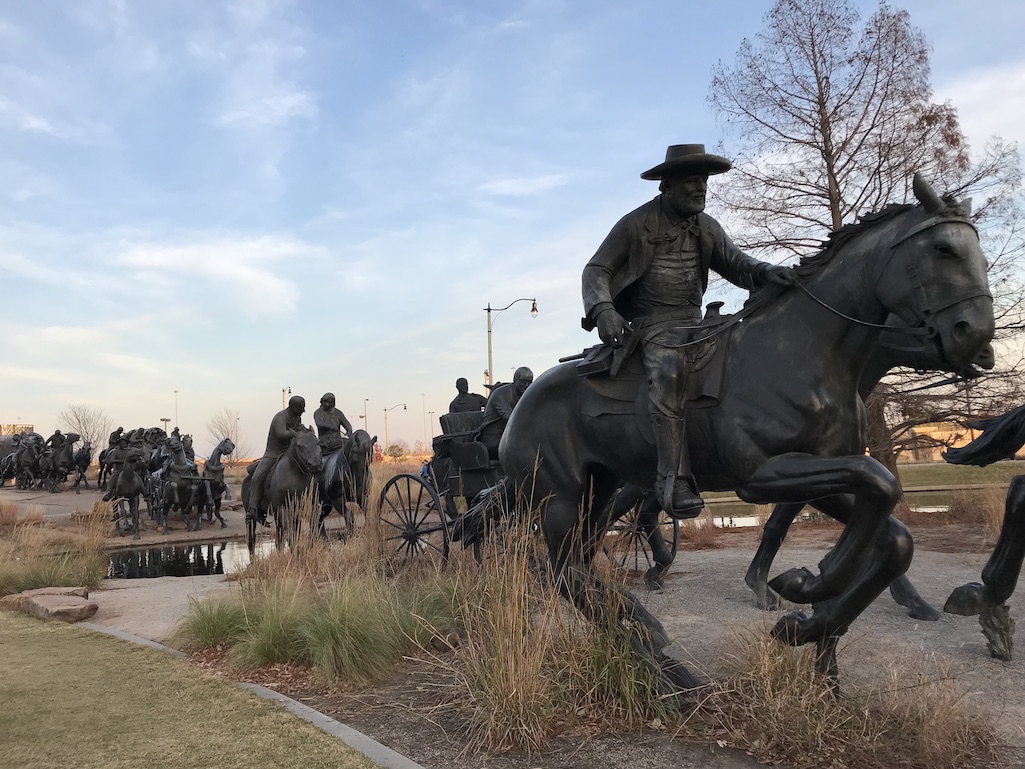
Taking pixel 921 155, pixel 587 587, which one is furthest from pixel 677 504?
pixel 921 155

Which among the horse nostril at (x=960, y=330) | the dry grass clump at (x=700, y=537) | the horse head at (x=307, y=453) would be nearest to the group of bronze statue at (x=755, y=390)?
the horse nostril at (x=960, y=330)

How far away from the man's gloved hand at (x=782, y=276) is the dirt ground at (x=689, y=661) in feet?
5.82

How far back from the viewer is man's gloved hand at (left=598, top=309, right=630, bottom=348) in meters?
4.47

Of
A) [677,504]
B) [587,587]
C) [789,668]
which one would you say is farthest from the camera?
[587,587]

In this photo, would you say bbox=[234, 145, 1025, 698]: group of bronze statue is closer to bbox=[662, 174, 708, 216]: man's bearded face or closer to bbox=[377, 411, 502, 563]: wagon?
bbox=[662, 174, 708, 216]: man's bearded face

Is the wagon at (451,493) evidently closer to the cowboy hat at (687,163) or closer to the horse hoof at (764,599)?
the horse hoof at (764,599)

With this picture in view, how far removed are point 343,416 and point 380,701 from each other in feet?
27.5

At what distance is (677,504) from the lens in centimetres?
420

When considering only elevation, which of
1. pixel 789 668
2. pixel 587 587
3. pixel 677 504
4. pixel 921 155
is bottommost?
pixel 789 668

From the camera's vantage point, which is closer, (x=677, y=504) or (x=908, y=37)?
(x=677, y=504)

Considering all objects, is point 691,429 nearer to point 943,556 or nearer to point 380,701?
point 380,701

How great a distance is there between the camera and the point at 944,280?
3600 millimetres

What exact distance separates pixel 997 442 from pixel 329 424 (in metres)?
9.70

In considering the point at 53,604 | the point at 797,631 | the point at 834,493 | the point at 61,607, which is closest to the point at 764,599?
the point at 797,631
